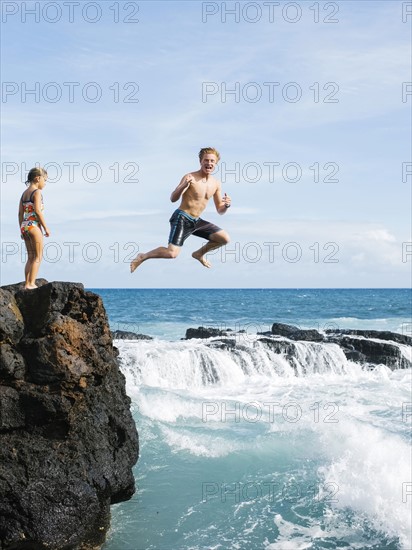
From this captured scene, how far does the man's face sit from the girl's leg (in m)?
2.83

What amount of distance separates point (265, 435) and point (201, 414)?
2.42 meters

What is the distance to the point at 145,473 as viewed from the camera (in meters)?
12.5

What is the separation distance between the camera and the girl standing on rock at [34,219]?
966cm

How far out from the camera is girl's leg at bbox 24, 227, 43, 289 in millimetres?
9656

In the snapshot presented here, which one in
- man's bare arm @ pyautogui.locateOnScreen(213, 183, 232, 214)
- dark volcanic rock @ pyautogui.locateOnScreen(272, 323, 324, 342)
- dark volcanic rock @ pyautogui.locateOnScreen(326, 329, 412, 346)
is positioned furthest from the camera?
dark volcanic rock @ pyautogui.locateOnScreen(326, 329, 412, 346)

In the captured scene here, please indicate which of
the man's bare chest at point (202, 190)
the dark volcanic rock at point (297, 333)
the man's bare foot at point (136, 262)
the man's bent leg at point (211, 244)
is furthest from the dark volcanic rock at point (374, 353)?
the man's bare chest at point (202, 190)

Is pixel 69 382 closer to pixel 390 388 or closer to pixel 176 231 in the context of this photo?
pixel 176 231

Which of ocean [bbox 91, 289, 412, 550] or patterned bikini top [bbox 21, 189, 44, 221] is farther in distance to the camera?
ocean [bbox 91, 289, 412, 550]

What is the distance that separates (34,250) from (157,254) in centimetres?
214

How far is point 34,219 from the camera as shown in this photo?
971 centimetres

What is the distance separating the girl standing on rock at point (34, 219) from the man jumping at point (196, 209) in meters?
1.77

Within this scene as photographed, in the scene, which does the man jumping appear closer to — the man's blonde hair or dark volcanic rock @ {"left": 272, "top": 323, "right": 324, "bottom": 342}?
the man's blonde hair

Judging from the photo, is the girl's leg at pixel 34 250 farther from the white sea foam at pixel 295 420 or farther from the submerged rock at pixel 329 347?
the submerged rock at pixel 329 347

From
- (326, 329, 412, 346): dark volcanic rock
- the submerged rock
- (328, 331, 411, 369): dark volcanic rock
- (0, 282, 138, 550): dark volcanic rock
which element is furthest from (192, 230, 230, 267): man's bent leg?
(326, 329, 412, 346): dark volcanic rock
